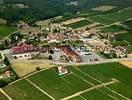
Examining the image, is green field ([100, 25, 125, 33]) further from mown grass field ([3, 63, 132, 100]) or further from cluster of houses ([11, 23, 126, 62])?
mown grass field ([3, 63, 132, 100])

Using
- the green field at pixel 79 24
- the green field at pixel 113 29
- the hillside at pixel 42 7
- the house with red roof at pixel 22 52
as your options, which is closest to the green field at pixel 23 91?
the house with red roof at pixel 22 52

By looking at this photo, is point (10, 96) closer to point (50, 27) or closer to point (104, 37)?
point (104, 37)

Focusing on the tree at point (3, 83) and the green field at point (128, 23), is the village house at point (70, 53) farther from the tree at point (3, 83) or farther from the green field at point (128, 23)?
the green field at point (128, 23)

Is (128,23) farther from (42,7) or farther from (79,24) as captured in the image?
(42,7)

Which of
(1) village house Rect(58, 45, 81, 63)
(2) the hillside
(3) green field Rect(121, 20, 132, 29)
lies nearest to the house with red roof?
(1) village house Rect(58, 45, 81, 63)

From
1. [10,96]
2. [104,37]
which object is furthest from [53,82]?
[104,37]

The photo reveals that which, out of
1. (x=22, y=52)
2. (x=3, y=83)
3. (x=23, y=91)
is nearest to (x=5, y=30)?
(x=22, y=52)
